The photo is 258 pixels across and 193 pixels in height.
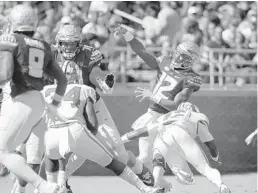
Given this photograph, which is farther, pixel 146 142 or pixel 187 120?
pixel 146 142

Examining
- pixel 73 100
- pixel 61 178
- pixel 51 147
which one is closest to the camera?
pixel 51 147

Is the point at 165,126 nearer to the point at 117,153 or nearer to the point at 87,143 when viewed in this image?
the point at 117,153

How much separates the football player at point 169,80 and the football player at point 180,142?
0.57 ft

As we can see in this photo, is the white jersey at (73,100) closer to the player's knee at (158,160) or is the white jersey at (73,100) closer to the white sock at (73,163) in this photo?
the white sock at (73,163)

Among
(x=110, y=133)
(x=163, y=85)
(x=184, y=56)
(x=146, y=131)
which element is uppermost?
(x=184, y=56)

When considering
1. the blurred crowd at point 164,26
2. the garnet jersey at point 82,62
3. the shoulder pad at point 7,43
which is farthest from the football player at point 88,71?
the blurred crowd at point 164,26

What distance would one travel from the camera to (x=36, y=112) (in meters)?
7.23

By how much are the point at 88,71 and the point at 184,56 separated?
123cm

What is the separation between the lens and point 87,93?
8242mm

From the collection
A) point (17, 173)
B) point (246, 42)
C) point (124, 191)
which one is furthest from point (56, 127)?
point (246, 42)

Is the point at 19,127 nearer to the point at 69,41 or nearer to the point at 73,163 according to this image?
the point at 69,41

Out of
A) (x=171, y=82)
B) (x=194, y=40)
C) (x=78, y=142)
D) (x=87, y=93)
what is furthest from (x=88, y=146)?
(x=194, y=40)

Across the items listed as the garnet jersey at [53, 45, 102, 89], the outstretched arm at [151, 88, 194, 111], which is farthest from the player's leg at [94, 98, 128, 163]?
the outstretched arm at [151, 88, 194, 111]

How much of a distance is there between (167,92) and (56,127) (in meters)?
1.84
